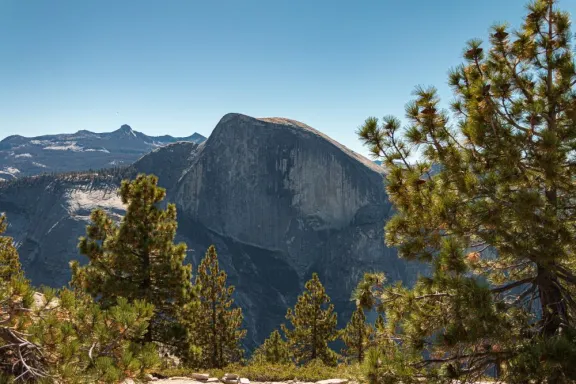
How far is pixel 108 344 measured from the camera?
4.50 meters

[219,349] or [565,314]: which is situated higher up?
[565,314]

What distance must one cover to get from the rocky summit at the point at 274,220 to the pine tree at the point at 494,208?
126 meters

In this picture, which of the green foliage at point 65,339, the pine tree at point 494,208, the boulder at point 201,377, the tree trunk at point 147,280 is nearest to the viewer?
the green foliage at point 65,339

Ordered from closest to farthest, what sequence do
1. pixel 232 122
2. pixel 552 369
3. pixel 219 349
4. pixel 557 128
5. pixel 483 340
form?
pixel 552 369 < pixel 483 340 < pixel 557 128 < pixel 219 349 < pixel 232 122

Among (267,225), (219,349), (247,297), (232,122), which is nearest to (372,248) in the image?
(267,225)

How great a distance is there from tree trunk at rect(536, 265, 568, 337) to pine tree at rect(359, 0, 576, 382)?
17mm

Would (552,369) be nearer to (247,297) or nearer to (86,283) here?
(86,283)

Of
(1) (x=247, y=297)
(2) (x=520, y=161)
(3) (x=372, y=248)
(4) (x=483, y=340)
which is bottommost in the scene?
(1) (x=247, y=297)

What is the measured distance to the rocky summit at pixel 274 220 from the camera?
130750mm

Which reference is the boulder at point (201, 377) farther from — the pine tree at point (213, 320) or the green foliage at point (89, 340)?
the pine tree at point (213, 320)

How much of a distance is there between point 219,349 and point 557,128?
→ 80.3 feet

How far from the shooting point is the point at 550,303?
5.38 metres

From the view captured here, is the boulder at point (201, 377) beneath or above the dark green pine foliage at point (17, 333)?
beneath

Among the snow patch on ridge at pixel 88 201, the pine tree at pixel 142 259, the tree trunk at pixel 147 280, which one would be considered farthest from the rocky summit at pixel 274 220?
the tree trunk at pixel 147 280
